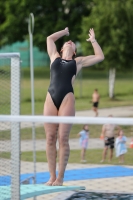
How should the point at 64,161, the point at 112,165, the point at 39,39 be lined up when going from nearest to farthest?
the point at 64,161 → the point at 112,165 → the point at 39,39

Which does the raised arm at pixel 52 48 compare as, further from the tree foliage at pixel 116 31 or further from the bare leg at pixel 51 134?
the tree foliage at pixel 116 31

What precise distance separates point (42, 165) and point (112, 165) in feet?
7.94

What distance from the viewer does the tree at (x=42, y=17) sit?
4856 centimetres

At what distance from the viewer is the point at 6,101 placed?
767 cm

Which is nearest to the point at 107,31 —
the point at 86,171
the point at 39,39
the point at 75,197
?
the point at 39,39

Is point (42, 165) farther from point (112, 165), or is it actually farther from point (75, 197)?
point (75, 197)

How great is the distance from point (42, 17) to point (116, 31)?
61.5ft

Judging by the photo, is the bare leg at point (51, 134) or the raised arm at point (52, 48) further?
the raised arm at point (52, 48)

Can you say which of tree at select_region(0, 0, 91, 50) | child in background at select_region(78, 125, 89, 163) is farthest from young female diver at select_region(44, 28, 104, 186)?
tree at select_region(0, 0, 91, 50)

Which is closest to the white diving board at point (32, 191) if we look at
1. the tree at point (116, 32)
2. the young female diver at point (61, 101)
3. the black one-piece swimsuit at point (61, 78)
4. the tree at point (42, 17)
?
the young female diver at point (61, 101)

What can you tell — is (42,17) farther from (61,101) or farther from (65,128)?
(65,128)

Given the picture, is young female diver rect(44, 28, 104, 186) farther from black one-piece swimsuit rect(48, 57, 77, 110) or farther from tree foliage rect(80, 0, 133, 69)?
tree foliage rect(80, 0, 133, 69)

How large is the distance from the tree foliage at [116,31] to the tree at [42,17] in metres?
15.0

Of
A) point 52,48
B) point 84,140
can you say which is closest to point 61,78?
point 52,48
